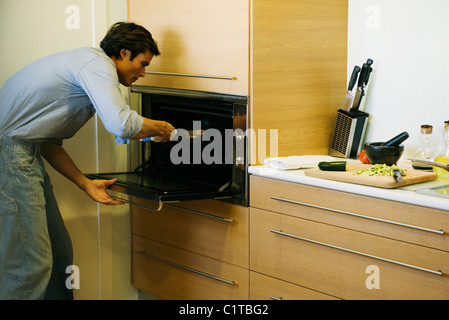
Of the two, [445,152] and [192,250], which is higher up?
[445,152]

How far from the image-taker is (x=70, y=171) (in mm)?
2326

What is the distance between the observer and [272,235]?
2172 mm

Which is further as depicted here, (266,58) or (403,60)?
(403,60)

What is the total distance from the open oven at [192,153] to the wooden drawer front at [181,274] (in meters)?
0.28

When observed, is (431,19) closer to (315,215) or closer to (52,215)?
(315,215)

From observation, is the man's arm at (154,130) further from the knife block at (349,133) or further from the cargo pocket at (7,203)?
the knife block at (349,133)

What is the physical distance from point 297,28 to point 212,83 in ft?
1.28

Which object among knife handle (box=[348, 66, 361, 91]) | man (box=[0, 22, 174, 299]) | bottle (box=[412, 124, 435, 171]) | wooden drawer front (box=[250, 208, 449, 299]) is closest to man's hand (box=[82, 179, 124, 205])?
man (box=[0, 22, 174, 299])

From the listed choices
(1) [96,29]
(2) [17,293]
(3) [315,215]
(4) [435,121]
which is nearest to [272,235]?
(3) [315,215]

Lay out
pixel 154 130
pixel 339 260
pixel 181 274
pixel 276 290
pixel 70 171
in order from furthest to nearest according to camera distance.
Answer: pixel 181 274 → pixel 70 171 → pixel 276 290 → pixel 154 130 → pixel 339 260

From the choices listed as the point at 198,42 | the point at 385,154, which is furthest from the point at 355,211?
the point at 198,42

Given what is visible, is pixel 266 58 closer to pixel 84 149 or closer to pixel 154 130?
pixel 154 130

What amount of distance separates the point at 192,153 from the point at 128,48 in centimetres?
54

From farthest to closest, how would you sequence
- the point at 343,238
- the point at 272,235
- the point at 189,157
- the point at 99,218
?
the point at 99,218, the point at 189,157, the point at 272,235, the point at 343,238
